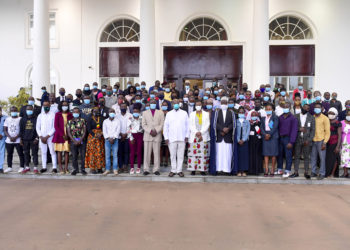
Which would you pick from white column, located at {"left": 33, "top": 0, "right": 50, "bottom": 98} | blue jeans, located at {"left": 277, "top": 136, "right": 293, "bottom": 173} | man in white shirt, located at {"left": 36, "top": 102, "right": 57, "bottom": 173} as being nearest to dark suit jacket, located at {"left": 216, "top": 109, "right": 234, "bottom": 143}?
blue jeans, located at {"left": 277, "top": 136, "right": 293, "bottom": 173}

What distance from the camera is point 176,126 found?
29.9 feet

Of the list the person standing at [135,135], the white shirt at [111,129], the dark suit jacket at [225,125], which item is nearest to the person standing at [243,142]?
the dark suit jacket at [225,125]

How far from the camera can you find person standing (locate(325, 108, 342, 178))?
8984 mm

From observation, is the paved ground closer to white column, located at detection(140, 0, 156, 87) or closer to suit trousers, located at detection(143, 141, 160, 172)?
suit trousers, located at detection(143, 141, 160, 172)

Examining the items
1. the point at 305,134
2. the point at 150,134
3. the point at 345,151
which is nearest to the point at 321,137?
the point at 305,134

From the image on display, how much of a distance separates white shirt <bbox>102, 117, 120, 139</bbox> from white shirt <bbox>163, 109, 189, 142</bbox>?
1.28m

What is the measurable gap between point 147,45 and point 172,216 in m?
9.80

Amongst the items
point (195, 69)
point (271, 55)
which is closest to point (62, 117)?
point (195, 69)

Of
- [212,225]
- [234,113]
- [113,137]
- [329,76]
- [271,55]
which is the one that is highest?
[271,55]

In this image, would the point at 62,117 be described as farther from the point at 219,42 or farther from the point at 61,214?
the point at 219,42

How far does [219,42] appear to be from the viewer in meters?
16.3

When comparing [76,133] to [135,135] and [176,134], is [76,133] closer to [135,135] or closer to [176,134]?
[135,135]

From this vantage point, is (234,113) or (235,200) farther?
(234,113)

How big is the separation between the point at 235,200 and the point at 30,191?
180 inches
